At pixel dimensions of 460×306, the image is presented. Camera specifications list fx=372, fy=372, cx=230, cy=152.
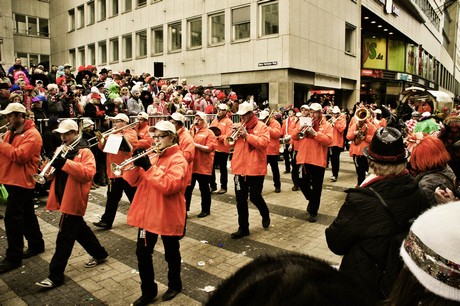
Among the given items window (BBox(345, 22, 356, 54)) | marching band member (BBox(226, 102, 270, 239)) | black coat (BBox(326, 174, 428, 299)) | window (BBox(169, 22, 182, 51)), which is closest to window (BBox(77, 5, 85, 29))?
window (BBox(169, 22, 182, 51))

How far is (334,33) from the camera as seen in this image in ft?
84.3

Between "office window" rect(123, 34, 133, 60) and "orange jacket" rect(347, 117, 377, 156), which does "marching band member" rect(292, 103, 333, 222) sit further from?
"office window" rect(123, 34, 133, 60)

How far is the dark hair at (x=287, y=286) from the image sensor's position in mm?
791

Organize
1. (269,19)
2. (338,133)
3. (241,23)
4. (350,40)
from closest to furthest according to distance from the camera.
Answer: (338,133)
(269,19)
(241,23)
(350,40)

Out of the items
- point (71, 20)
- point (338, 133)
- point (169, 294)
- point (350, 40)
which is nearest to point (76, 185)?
point (169, 294)

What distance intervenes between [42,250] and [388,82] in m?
38.0

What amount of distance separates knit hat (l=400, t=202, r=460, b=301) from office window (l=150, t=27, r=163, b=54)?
93.8ft

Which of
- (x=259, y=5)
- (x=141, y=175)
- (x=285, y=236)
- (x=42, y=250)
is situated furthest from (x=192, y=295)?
(x=259, y=5)

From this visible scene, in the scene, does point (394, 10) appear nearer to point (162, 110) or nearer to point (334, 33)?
point (334, 33)

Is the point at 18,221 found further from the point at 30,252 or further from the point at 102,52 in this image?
the point at 102,52

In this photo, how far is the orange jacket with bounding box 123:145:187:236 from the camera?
14.0ft

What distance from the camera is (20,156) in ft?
18.0

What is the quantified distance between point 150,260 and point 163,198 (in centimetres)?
73

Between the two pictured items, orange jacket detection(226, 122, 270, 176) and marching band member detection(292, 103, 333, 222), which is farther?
marching band member detection(292, 103, 333, 222)
